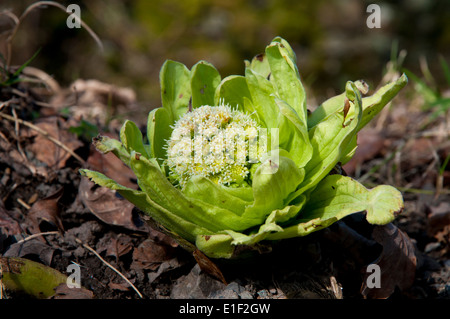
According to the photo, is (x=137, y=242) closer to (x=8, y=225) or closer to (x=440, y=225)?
(x=8, y=225)

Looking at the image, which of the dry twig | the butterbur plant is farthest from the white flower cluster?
the dry twig

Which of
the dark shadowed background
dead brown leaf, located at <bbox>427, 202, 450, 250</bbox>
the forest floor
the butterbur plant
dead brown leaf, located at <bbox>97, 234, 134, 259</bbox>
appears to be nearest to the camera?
the butterbur plant

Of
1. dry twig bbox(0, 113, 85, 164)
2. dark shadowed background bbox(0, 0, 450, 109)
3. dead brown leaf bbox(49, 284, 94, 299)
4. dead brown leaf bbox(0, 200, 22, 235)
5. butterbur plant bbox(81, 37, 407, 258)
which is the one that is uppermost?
dark shadowed background bbox(0, 0, 450, 109)

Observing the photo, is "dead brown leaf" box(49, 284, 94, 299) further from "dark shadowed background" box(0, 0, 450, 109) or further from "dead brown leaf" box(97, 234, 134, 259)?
"dark shadowed background" box(0, 0, 450, 109)

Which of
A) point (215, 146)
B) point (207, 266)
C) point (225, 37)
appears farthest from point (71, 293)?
point (225, 37)

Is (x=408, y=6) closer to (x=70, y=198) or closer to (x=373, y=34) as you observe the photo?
(x=373, y=34)

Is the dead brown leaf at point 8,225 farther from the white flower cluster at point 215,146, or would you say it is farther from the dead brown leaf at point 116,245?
the white flower cluster at point 215,146

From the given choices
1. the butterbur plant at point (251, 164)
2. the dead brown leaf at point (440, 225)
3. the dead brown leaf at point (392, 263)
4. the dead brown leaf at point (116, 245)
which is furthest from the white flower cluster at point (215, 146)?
the dead brown leaf at point (440, 225)

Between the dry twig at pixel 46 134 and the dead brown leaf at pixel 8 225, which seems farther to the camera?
the dry twig at pixel 46 134
